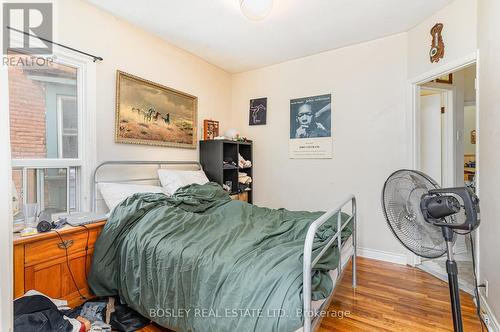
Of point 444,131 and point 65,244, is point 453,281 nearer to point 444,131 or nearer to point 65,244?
point 65,244

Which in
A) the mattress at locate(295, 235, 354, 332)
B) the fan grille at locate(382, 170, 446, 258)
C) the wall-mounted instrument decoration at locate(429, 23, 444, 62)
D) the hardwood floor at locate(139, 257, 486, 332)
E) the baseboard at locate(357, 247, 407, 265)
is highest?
the wall-mounted instrument decoration at locate(429, 23, 444, 62)

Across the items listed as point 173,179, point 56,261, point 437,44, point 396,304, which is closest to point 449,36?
point 437,44

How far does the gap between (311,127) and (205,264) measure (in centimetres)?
244

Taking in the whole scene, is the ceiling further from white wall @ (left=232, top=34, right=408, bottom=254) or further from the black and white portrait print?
the black and white portrait print

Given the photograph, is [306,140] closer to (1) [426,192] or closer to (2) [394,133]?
(2) [394,133]

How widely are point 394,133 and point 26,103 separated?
3.46 metres

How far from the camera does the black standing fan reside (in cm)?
106

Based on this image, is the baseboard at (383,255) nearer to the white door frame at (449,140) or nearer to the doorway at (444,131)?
the doorway at (444,131)

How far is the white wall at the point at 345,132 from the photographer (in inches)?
113

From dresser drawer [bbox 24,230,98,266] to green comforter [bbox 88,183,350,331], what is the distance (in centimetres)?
11

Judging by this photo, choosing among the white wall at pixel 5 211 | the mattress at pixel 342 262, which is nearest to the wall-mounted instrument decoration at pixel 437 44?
the mattress at pixel 342 262

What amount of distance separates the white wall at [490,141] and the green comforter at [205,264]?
96cm

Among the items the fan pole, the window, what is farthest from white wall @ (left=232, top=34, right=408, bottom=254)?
the window

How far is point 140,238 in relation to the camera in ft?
5.71
